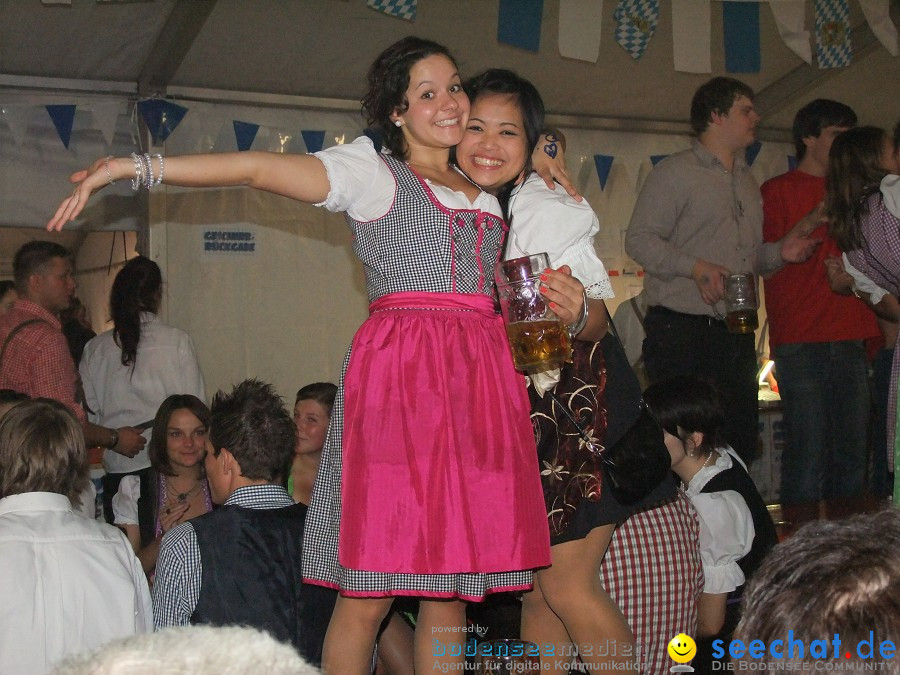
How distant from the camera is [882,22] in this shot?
5.35 metres

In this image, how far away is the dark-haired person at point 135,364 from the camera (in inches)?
171

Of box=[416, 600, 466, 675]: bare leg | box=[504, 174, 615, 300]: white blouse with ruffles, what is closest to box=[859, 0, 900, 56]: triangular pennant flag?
box=[504, 174, 615, 300]: white blouse with ruffles

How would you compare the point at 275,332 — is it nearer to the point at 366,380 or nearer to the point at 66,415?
the point at 66,415

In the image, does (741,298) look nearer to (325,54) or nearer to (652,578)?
(652,578)

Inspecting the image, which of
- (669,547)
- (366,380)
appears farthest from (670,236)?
(366,380)

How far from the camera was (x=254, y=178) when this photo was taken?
189cm

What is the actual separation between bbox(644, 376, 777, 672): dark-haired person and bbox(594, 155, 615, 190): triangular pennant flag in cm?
286

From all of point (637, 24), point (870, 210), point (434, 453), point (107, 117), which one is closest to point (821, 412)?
point (870, 210)

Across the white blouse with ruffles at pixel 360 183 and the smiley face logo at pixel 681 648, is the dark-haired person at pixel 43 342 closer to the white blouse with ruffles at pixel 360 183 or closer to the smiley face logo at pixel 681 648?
the white blouse with ruffles at pixel 360 183

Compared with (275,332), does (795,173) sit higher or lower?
higher

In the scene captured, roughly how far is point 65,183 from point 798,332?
3.36m

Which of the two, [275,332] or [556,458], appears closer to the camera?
[556,458]

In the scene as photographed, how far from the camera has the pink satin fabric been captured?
1.94 metres

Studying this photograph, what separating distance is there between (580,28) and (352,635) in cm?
327
